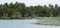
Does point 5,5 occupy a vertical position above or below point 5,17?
above

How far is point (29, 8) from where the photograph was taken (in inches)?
569

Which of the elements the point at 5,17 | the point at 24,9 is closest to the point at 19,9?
the point at 24,9

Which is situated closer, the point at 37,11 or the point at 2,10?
the point at 2,10

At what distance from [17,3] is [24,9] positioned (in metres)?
1.05

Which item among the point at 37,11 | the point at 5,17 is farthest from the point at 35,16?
the point at 5,17

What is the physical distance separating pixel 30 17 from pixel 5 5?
2401 mm

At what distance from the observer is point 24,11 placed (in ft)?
46.2

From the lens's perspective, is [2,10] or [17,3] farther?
[17,3]

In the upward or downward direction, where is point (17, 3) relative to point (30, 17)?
upward

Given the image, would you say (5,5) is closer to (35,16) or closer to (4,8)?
(4,8)

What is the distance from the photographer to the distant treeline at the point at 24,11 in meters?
13.9

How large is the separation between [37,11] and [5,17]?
2.82 metres

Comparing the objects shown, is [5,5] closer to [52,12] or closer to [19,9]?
[19,9]

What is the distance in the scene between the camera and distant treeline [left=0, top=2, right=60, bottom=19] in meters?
13.9
